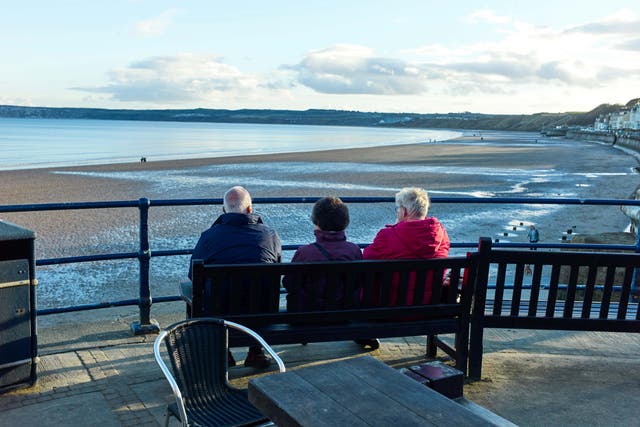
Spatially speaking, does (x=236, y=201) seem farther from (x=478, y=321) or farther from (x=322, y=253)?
(x=478, y=321)

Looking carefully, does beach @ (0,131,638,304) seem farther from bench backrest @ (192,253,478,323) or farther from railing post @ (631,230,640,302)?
railing post @ (631,230,640,302)

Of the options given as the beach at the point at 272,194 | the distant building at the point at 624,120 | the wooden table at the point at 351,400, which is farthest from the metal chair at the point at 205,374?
the distant building at the point at 624,120

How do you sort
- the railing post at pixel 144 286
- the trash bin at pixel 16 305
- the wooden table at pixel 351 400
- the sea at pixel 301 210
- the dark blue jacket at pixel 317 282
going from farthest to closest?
the sea at pixel 301 210 < the railing post at pixel 144 286 < the dark blue jacket at pixel 317 282 < the trash bin at pixel 16 305 < the wooden table at pixel 351 400

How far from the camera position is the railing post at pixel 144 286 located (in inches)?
204

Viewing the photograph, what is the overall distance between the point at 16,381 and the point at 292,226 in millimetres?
12355

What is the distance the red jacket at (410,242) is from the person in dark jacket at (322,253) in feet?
0.62

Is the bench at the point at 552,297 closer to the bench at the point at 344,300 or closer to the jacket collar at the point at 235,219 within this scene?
the bench at the point at 344,300

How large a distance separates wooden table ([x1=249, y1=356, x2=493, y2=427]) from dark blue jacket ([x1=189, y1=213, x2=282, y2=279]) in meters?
1.61

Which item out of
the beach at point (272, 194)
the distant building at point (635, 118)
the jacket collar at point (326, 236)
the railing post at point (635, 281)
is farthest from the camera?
the distant building at point (635, 118)

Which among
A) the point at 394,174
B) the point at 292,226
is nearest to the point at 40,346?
the point at 292,226

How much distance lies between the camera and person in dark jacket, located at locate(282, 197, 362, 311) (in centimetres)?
413

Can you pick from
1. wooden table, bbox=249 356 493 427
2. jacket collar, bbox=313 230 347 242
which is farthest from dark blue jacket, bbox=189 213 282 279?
wooden table, bbox=249 356 493 427

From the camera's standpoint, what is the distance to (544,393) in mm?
4383

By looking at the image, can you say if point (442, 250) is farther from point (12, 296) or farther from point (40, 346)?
point (40, 346)
